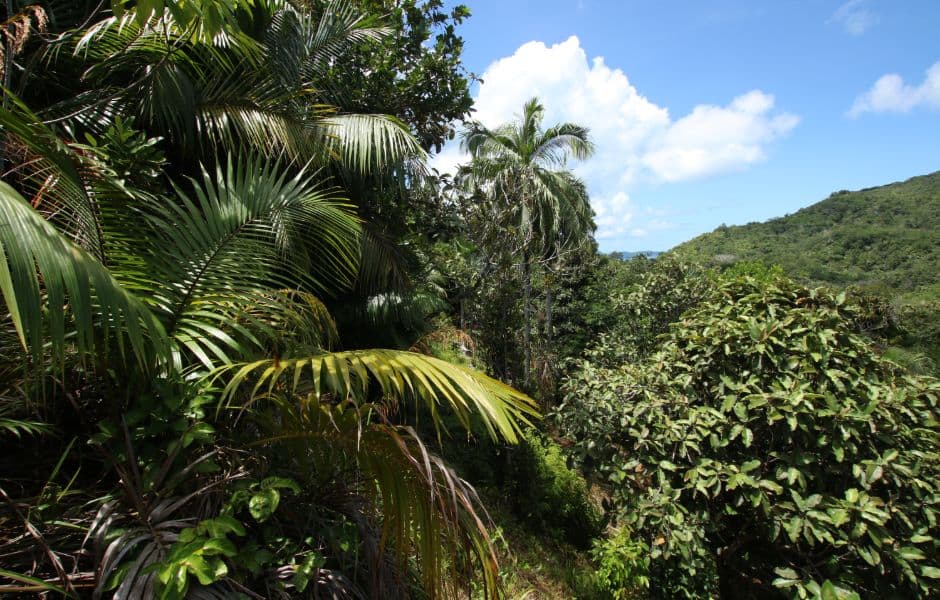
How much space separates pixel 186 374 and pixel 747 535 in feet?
13.5

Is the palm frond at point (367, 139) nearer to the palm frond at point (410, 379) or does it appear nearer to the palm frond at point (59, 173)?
the palm frond at point (59, 173)

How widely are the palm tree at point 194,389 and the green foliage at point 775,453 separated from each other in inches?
82.5

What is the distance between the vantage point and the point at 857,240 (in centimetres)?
5259

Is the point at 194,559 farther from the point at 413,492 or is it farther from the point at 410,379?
the point at 410,379

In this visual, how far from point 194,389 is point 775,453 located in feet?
11.5

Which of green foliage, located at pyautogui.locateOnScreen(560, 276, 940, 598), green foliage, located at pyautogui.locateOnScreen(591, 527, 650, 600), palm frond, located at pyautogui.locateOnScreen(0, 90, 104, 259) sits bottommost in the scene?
green foliage, located at pyautogui.locateOnScreen(591, 527, 650, 600)

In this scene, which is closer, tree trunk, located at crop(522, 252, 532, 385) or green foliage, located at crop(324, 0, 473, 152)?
green foliage, located at crop(324, 0, 473, 152)

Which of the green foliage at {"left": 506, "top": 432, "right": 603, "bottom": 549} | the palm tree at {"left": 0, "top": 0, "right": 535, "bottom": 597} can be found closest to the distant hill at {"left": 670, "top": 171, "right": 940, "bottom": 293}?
the green foliage at {"left": 506, "top": 432, "right": 603, "bottom": 549}

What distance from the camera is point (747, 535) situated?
3.73 meters

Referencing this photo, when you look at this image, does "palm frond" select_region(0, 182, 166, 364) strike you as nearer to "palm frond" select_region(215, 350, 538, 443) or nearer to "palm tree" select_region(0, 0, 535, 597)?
"palm tree" select_region(0, 0, 535, 597)

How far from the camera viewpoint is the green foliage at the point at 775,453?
9.45 ft

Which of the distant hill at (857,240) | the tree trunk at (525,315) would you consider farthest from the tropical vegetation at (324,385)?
the distant hill at (857,240)

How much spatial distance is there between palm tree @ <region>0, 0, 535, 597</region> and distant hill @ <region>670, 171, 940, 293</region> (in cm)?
4086

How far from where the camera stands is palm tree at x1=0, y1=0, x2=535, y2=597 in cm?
142
